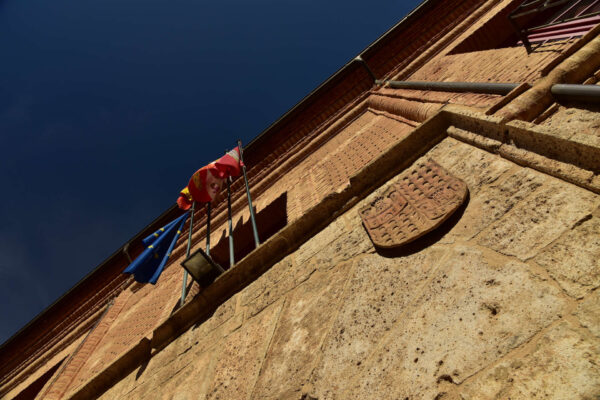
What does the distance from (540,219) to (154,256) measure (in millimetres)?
5234

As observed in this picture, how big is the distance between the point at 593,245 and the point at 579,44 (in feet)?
5.44

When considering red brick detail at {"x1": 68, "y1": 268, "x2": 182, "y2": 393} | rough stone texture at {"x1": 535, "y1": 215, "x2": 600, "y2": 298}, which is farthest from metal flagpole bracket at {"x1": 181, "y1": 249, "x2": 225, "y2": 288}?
rough stone texture at {"x1": 535, "y1": 215, "x2": 600, "y2": 298}

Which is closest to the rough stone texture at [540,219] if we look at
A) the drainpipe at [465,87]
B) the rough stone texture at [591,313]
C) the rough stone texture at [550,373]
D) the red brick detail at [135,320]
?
the rough stone texture at [591,313]

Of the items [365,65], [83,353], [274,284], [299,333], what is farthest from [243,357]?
[365,65]

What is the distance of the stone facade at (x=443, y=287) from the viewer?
127cm

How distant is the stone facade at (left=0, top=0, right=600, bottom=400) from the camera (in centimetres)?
127

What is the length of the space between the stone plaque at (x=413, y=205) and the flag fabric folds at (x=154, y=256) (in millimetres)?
3834

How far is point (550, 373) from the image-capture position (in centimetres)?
111

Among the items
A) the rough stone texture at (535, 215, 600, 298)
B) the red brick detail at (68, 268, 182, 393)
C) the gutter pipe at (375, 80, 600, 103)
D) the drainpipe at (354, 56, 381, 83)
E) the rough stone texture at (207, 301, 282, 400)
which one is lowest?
the red brick detail at (68, 268, 182, 393)

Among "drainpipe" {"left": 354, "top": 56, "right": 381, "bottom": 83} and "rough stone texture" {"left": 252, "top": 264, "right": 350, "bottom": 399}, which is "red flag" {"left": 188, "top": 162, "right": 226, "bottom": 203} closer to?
"drainpipe" {"left": 354, "top": 56, "right": 381, "bottom": 83}

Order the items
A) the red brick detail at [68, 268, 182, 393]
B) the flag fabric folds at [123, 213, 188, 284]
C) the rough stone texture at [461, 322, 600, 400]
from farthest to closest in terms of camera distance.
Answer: the flag fabric folds at [123, 213, 188, 284] < the red brick detail at [68, 268, 182, 393] < the rough stone texture at [461, 322, 600, 400]

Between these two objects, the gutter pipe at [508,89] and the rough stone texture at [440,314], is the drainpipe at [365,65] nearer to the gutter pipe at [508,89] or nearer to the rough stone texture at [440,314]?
the gutter pipe at [508,89]

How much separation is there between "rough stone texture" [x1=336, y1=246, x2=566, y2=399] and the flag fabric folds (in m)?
4.36

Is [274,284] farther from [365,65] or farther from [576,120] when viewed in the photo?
[365,65]
